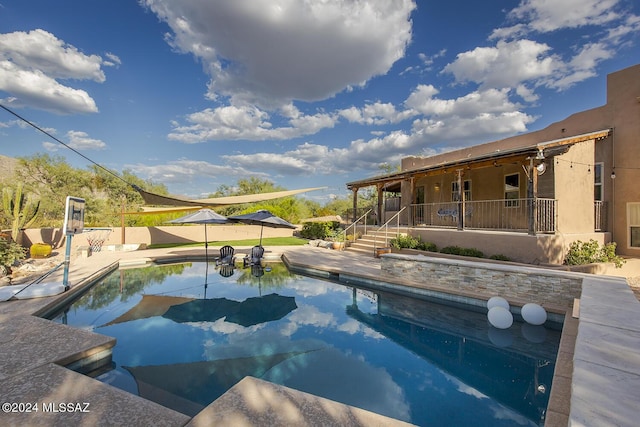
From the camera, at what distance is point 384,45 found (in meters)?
14.3

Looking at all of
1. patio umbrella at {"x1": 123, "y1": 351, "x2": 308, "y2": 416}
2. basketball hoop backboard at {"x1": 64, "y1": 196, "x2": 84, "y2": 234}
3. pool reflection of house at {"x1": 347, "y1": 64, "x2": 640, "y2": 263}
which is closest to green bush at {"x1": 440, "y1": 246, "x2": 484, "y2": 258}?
pool reflection of house at {"x1": 347, "y1": 64, "x2": 640, "y2": 263}

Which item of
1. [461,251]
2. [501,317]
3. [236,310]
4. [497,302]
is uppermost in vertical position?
[461,251]

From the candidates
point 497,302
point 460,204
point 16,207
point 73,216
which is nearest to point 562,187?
point 460,204

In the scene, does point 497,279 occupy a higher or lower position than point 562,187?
lower

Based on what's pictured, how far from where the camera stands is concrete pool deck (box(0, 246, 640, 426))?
194 cm

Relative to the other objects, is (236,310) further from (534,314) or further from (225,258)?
(534,314)

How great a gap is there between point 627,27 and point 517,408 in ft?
51.7

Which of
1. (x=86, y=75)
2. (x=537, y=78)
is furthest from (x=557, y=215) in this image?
(x=86, y=75)

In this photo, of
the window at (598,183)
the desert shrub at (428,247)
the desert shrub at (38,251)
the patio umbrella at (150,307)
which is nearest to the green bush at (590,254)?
the window at (598,183)

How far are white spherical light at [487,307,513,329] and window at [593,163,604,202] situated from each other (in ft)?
28.8

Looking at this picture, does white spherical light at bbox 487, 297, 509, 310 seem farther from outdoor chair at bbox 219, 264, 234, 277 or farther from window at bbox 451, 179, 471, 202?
outdoor chair at bbox 219, 264, 234, 277

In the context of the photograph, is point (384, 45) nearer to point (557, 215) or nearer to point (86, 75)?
point (557, 215)

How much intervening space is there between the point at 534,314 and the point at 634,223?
8303 millimetres

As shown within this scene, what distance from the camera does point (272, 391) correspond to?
2.81m
